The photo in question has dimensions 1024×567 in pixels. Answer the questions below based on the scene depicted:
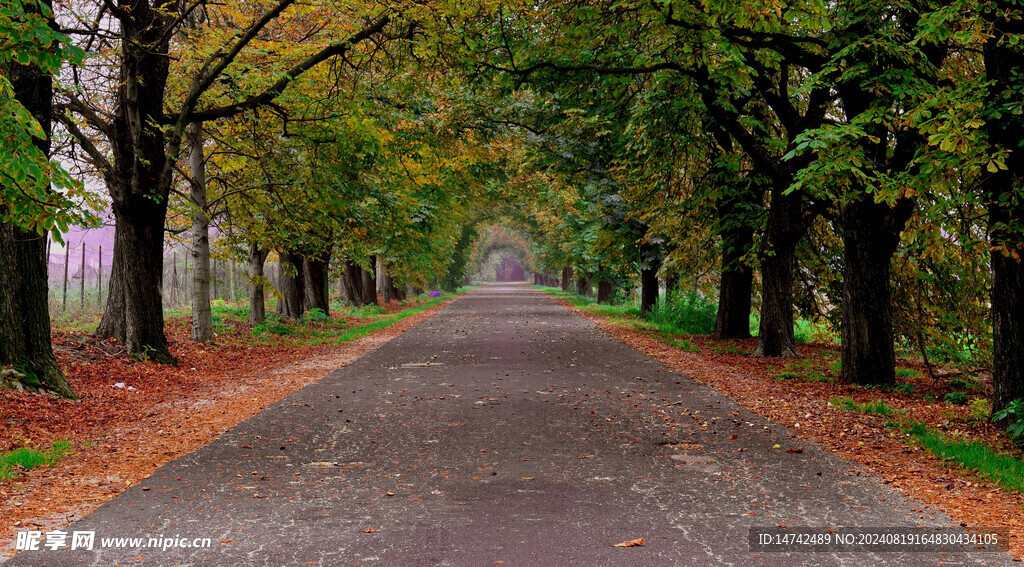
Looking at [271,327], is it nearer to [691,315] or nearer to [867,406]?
[691,315]

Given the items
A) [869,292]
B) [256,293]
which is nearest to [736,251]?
[869,292]

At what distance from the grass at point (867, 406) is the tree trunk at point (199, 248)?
1201 cm

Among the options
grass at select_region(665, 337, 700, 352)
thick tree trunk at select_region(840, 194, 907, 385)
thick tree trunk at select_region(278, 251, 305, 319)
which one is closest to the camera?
thick tree trunk at select_region(840, 194, 907, 385)

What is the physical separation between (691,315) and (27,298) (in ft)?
52.1

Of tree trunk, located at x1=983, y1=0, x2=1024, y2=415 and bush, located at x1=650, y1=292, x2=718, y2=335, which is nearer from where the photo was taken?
tree trunk, located at x1=983, y1=0, x2=1024, y2=415

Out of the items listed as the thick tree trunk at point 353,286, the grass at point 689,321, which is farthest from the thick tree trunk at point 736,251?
the thick tree trunk at point 353,286

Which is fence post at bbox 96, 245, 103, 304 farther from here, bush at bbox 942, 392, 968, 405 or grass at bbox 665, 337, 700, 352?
bush at bbox 942, 392, 968, 405

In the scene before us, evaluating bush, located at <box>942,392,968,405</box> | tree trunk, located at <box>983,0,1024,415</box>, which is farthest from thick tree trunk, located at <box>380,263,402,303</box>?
tree trunk, located at <box>983,0,1024,415</box>

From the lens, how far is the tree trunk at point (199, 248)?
14836 mm

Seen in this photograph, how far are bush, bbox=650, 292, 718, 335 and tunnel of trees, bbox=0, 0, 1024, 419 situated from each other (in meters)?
1.66

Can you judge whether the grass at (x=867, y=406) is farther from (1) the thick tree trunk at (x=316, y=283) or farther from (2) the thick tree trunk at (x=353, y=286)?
(2) the thick tree trunk at (x=353, y=286)

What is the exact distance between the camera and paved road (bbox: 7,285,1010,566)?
411 centimetres

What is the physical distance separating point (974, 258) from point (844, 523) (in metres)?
6.93

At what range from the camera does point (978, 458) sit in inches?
242
